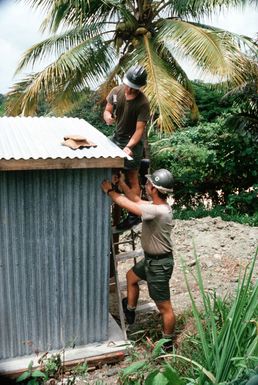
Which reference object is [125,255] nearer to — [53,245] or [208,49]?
[53,245]

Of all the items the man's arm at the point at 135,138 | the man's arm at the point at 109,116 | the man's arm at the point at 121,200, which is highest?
the man's arm at the point at 109,116

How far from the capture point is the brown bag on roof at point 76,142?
473 cm

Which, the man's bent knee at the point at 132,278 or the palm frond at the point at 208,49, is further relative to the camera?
the palm frond at the point at 208,49

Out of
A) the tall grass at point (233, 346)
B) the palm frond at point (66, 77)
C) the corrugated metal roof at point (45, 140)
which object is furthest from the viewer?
the palm frond at point (66, 77)

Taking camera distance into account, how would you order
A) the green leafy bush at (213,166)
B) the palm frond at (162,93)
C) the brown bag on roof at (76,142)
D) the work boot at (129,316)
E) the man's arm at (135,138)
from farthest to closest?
1. the green leafy bush at (213,166)
2. the palm frond at (162,93)
3. the work boot at (129,316)
4. the man's arm at (135,138)
5. the brown bag on roof at (76,142)

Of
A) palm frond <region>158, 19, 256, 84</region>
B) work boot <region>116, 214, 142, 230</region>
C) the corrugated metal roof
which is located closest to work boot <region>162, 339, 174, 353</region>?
work boot <region>116, 214, 142, 230</region>

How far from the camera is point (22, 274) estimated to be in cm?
472

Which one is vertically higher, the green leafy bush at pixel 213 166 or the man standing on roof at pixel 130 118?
the man standing on roof at pixel 130 118

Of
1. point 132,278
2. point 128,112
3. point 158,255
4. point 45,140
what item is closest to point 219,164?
point 128,112

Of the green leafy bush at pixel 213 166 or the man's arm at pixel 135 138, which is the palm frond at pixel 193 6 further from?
the man's arm at pixel 135 138

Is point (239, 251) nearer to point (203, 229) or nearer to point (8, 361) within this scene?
point (203, 229)

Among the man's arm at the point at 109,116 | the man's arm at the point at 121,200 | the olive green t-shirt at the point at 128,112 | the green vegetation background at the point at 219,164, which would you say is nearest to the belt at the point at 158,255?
the man's arm at the point at 121,200

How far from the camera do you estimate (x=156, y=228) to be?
492cm

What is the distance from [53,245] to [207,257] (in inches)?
181
